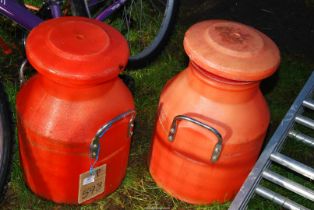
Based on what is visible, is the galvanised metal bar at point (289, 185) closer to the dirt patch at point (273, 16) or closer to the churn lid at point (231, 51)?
the churn lid at point (231, 51)

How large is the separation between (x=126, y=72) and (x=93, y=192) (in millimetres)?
1138

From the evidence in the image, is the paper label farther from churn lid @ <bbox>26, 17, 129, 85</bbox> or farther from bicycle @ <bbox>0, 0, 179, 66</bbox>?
bicycle @ <bbox>0, 0, 179, 66</bbox>

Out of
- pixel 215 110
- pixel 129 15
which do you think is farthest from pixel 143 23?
pixel 215 110

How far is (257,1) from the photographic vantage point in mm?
4152

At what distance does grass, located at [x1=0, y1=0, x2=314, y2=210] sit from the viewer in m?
2.52

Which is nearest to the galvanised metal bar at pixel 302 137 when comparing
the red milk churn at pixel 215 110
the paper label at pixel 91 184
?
the red milk churn at pixel 215 110

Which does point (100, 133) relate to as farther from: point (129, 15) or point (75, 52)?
point (129, 15)

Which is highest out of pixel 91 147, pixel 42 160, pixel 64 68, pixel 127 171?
pixel 64 68

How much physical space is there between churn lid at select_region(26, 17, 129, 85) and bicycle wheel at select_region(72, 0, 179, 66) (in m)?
1.00

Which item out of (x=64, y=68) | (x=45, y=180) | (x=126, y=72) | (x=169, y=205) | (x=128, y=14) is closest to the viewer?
(x=64, y=68)

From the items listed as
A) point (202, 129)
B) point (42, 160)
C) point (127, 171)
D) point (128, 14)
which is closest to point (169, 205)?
point (127, 171)

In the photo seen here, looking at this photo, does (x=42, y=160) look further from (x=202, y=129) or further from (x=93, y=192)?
(x=202, y=129)

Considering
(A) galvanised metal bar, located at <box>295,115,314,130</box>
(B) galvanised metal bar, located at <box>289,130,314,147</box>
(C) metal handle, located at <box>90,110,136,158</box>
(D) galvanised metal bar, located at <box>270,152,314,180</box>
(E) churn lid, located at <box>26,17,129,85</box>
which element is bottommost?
(B) galvanised metal bar, located at <box>289,130,314,147</box>

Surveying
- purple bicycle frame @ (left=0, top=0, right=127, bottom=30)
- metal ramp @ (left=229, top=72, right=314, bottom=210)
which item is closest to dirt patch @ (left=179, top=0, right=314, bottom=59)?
metal ramp @ (left=229, top=72, right=314, bottom=210)
